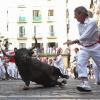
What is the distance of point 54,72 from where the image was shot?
14.9m

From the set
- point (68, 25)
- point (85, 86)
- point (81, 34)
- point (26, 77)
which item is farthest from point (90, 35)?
point (68, 25)

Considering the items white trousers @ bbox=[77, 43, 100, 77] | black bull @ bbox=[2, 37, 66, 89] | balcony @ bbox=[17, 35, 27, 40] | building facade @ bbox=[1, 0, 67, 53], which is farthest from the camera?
balcony @ bbox=[17, 35, 27, 40]

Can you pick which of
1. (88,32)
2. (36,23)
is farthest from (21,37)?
(88,32)

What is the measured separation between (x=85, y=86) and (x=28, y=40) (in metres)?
72.5

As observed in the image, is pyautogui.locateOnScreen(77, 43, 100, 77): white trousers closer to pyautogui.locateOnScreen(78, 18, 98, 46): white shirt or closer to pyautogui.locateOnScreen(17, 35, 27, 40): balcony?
pyautogui.locateOnScreen(78, 18, 98, 46): white shirt

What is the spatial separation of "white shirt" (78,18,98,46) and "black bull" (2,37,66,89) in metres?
2.40

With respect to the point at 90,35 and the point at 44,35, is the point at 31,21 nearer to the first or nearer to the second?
the point at 44,35

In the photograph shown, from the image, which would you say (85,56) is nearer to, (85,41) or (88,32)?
(85,41)

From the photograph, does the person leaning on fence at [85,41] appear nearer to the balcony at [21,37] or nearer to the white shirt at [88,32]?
the white shirt at [88,32]

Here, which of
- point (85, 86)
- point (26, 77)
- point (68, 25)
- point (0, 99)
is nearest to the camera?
point (0, 99)

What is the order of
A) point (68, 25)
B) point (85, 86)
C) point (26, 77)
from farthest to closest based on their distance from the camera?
point (68, 25) → point (26, 77) → point (85, 86)

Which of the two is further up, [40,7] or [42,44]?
[40,7]

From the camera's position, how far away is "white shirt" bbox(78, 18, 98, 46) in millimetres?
12211

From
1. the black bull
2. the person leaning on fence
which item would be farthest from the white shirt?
the black bull
